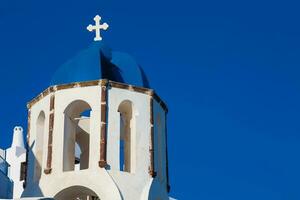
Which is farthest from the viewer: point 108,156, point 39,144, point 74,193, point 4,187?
point 4,187

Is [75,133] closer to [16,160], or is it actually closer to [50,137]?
[50,137]

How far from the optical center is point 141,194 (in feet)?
72.2

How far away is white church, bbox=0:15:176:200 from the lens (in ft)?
72.0

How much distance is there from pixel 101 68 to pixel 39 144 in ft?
9.71

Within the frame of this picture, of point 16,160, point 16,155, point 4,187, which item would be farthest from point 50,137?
point 16,155

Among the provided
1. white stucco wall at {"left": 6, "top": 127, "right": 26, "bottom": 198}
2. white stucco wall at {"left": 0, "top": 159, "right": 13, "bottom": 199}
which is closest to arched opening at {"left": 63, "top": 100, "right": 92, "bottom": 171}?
white stucco wall at {"left": 0, "top": 159, "right": 13, "bottom": 199}

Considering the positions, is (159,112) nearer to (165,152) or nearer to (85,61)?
(165,152)

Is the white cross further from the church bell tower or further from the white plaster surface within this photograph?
the white plaster surface

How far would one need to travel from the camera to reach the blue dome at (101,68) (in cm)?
2334

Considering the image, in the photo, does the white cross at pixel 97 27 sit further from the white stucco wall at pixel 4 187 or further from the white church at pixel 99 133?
the white stucco wall at pixel 4 187

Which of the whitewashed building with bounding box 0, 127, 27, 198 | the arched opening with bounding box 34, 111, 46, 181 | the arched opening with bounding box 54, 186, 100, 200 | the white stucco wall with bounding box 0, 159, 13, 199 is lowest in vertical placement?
the arched opening with bounding box 54, 186, 100, 200

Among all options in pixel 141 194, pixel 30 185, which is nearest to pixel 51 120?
pixel 30 185

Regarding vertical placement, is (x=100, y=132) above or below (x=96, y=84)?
below

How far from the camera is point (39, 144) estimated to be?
2339 centimetres
